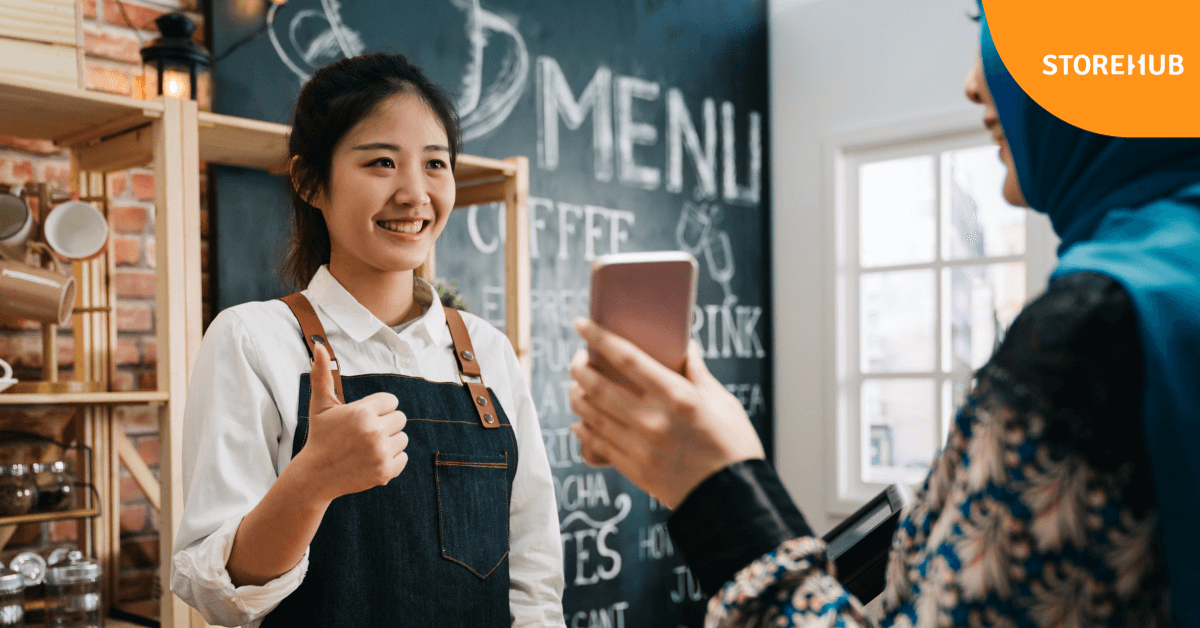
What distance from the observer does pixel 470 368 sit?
55.1 inches

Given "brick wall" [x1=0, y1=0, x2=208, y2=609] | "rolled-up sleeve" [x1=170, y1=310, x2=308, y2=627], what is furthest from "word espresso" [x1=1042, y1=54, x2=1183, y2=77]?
"brick wall" [x1=0, y1=0, x2=208, y2=609]

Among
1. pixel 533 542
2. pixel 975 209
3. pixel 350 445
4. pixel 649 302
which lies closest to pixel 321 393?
pixel 350 445

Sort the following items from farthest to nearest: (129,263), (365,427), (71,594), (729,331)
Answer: (729,331) < (129,263) < (71,594) < (365,427)

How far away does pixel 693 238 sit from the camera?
3941mm

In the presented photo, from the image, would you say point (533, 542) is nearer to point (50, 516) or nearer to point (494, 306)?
point (50, 516)

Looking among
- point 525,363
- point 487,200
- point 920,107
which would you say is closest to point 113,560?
point 525,363

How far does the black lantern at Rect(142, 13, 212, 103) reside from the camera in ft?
6.86

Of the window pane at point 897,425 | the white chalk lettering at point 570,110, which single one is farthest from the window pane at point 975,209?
the white chalk lettering at point 570,110

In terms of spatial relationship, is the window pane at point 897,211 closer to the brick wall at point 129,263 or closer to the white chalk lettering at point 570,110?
the white chalk lettering at point 570,110

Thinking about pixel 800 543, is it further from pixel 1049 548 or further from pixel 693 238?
pixel 693 238

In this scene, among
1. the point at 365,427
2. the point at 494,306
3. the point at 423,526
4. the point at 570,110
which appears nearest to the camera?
the point at 365,427

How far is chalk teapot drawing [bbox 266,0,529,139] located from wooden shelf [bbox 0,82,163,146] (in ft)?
2.43

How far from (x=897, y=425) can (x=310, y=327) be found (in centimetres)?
322

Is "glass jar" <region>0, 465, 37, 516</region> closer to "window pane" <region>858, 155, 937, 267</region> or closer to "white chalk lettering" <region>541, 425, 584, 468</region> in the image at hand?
"white chalk lettering" <region>541, 425, 584, 468</region>
